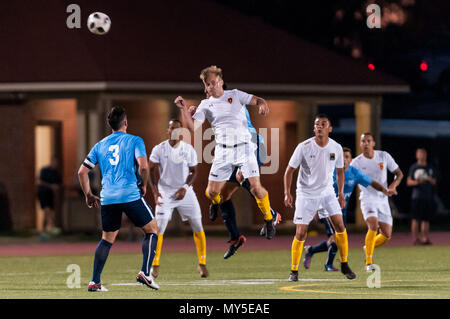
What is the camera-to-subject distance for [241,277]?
1698cm

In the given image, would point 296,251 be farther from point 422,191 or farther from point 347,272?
point 422,191

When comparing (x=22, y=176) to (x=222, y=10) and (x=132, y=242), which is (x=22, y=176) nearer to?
(x=132, y=242)

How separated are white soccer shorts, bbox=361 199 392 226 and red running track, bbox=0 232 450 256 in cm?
643

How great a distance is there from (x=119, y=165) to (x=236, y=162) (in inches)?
75.5

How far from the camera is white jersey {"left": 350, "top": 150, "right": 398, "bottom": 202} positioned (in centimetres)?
1786

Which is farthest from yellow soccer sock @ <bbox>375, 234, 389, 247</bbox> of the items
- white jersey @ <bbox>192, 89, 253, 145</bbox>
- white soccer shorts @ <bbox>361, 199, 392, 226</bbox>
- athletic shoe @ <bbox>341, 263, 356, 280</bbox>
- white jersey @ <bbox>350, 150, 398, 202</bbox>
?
white jersey @ <bbox>192, 89, 253, 145</bbox>

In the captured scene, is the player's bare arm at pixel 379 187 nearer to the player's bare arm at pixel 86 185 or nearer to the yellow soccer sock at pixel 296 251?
the yellow soccer sock at pixel 296 251

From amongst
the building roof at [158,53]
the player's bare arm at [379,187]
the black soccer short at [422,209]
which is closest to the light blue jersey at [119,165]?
the player's bare arm at [379,187]

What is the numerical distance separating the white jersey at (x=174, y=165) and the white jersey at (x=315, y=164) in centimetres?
226

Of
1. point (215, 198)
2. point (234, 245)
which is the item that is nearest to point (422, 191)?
point (234, 245)

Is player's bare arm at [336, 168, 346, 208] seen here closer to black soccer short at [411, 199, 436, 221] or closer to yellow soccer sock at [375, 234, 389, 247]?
yellow soccer sock at [375, 234, 389, 247]

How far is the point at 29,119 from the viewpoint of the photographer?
93.6 ft

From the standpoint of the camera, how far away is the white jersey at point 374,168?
703 inches

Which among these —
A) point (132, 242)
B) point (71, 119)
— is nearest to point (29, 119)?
point (71, 119)
